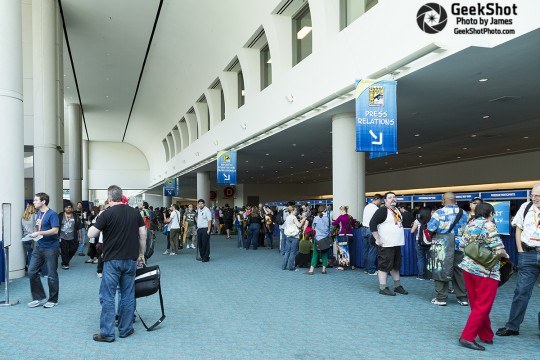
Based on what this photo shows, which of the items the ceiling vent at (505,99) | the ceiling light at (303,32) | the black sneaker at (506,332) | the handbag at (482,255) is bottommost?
the black sneaker at (506,332)

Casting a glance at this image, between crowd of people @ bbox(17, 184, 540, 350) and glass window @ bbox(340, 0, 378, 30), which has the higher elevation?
glass window @ bbox(340, 0, 378, 30)

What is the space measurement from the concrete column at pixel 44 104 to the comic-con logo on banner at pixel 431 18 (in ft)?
37.1

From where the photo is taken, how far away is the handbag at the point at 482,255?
14.9 feet

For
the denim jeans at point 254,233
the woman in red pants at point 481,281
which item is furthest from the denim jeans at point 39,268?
the denim jeans at point 254,233

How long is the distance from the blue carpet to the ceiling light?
729 centimetres

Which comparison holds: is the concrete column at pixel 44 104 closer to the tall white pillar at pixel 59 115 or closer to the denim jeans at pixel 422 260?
the tall white pillar at pixel 59 115

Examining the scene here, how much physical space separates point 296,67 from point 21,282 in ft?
27.7

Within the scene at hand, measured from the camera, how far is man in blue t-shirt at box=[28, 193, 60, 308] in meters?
6.63

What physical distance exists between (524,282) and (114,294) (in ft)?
14.9

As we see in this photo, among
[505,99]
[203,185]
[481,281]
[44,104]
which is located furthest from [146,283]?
[203,185]

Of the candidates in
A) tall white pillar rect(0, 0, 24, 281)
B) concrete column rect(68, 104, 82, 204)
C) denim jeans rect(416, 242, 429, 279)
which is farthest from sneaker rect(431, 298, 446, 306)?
concrete column rect(68, 104, 82, 204)

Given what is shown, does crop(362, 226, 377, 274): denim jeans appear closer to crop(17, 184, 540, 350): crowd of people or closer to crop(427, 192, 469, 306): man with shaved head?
crop(17, 184, 540, 350): crowd of people

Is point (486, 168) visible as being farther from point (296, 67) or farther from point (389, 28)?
point (389, 28)

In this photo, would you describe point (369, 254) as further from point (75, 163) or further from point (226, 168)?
point (75, 163)
